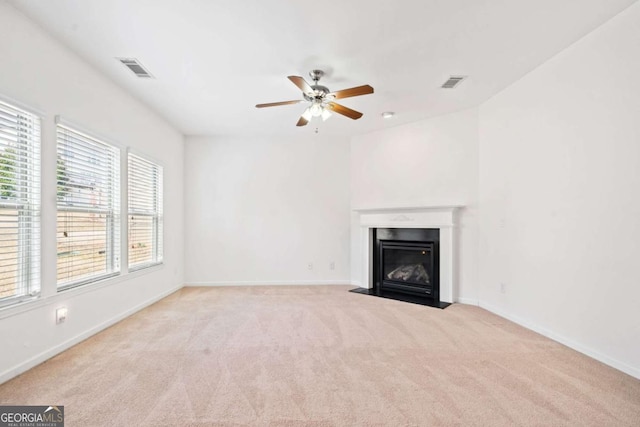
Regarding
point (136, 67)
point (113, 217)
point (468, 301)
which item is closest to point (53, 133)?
point (136, 67)

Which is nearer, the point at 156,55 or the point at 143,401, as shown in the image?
the point at 143,401

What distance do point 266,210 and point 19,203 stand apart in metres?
3.46

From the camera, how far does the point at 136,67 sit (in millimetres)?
2994

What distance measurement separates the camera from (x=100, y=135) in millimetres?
3137

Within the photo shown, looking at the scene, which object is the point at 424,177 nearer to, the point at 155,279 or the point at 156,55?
the point at 156,55

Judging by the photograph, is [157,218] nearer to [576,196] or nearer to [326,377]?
[326,377]

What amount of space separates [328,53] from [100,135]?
253 cm

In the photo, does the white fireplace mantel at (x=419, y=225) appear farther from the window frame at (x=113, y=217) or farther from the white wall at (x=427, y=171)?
the window frame at (x=113, y=217)

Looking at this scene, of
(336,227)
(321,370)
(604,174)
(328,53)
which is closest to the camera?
(321,370)

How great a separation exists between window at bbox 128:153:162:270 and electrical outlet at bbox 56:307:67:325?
1131mm

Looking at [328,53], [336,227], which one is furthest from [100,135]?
[336,227]

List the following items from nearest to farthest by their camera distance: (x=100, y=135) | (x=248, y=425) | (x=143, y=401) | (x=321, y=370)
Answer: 1. (x=248, y=425)
2. (x=143, y=401)
3. (x=321, y=370)
4. (x=100, y=135)

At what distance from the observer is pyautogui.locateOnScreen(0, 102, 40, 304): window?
86.0 inches

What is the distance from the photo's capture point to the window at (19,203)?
2186 mm
